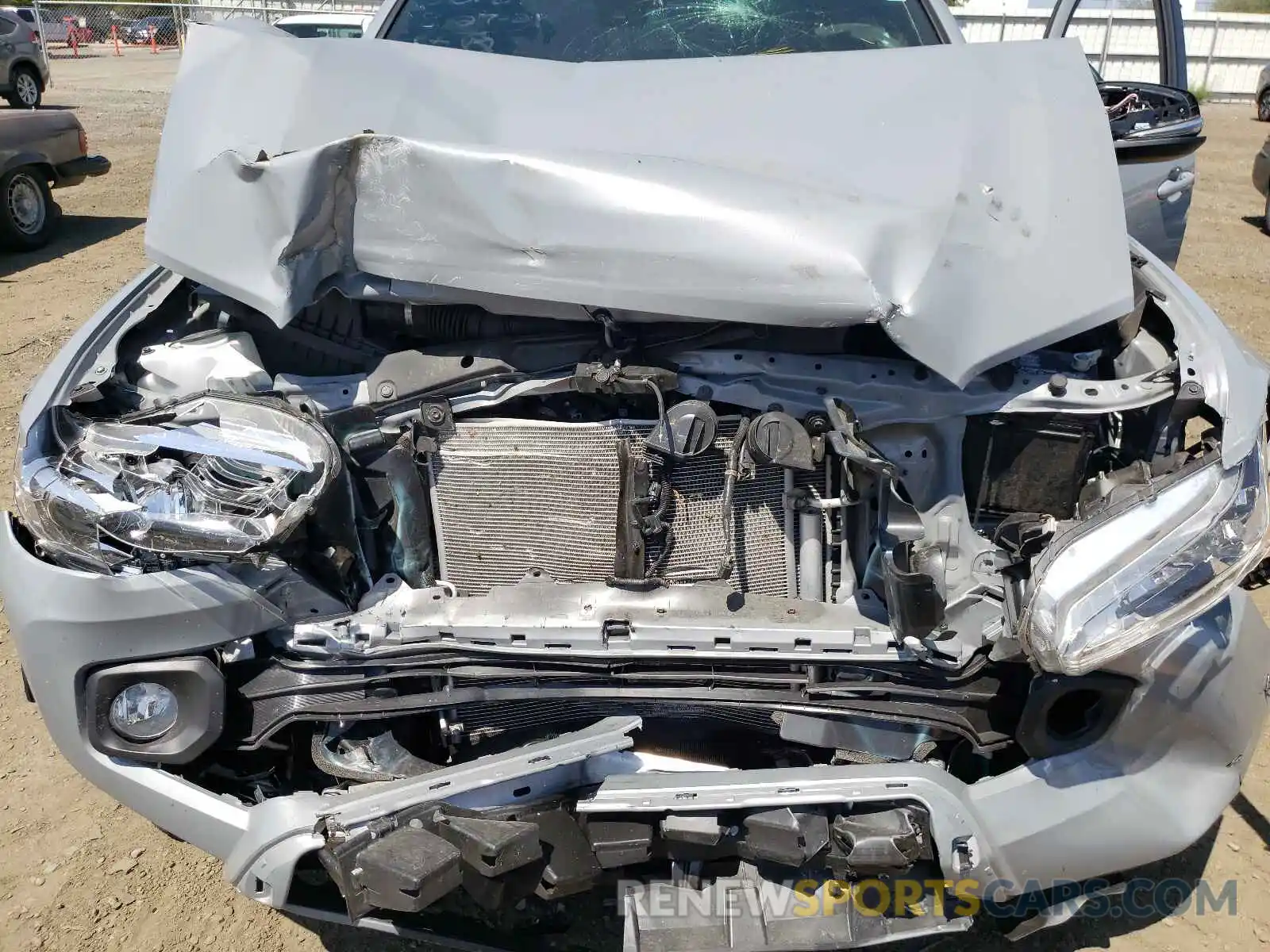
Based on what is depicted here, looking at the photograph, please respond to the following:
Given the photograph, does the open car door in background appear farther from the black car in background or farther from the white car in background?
the black car in background

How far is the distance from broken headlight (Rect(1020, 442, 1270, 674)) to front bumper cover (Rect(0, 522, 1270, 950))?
160mm

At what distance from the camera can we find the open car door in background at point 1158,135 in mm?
3396

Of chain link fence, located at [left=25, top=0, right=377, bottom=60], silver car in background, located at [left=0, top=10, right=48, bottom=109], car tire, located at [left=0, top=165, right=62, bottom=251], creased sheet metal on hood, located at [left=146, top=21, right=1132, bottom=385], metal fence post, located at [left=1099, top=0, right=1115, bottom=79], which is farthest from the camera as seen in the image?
chain link fence, located at [left=25, top=0, right=377, bottom=60]

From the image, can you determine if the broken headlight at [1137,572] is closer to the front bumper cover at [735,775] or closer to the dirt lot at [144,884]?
the front bumper cover at [735,775]

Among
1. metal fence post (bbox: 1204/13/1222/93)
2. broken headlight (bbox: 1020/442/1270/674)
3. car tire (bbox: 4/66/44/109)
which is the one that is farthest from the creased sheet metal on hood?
metal fence post (bbox: 1204/13/1222/93)

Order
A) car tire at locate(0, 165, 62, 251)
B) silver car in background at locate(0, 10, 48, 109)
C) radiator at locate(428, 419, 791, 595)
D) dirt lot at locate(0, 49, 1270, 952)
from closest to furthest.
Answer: radiator at locate(428, 419, 791, 595) < dirt lot at locate(0, 49, 1270, 952) < car tire at locate(0, 165, 62, 251) < silver car in background at locate(0, 10, 48, 109)

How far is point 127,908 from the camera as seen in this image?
8.70 ft

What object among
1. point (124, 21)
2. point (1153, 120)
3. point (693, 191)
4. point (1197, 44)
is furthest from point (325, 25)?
point (1197, 44)

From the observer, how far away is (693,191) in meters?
2.20

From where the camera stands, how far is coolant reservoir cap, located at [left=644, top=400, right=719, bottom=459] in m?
2.14

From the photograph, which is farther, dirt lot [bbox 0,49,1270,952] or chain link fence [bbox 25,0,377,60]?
chain link fence [bbox 25,0,377,60]

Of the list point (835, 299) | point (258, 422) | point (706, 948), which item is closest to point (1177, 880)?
point (706, 948)

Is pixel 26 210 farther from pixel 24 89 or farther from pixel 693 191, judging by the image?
pixel 693 191

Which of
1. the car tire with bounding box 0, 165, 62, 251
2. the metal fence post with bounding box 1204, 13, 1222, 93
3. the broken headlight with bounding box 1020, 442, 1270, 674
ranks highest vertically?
the broken headlight with bounding box 1020, 442, 1270, 674
